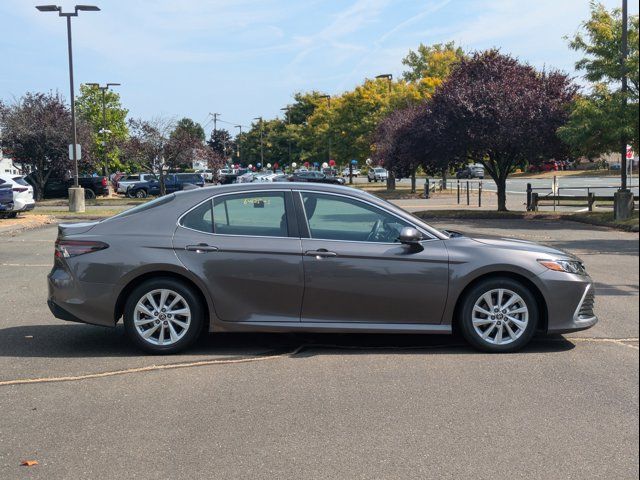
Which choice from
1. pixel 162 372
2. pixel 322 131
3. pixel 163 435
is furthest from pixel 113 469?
pixel 322 131

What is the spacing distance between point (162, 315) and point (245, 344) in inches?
40.7

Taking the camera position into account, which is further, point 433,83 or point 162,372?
point 433,83

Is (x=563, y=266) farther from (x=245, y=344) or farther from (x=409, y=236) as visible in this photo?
(x=245, y=344)

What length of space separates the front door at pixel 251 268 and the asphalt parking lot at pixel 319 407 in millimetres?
485

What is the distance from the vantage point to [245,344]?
7.19 metres

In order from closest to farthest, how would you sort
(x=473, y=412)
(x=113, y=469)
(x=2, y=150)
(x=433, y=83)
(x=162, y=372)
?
1. (x=113, y=469)
2. (x=473, y=412)
3. (x=162, y=372)
4. (x=2, y=150)
5. (x=433, y=83)

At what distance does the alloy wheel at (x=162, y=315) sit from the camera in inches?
255

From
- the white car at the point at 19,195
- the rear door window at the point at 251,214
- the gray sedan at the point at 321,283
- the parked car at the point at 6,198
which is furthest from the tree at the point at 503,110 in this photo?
the rear door window at the point at 251,214

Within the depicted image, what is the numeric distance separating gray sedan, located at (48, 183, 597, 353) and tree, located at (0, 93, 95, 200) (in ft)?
119

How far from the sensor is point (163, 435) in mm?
4730

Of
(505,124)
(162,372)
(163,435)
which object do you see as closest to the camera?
(163,435)

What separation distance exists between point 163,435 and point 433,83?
152 ft

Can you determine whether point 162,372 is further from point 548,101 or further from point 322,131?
point 322,131

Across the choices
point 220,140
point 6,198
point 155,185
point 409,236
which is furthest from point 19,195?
point 220,140
